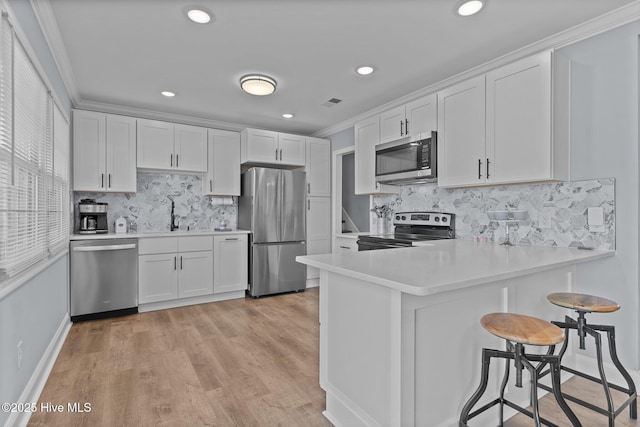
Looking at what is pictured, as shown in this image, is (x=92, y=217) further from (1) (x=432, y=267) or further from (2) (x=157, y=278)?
(1) (x=432, y=267)

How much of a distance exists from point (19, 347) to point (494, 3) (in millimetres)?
3463

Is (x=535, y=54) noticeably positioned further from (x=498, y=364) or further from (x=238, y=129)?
(x=238, y=129)

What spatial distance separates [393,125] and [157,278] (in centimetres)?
328

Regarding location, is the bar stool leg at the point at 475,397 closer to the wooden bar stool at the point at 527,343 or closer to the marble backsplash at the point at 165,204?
the wooden bar stool at the point at 527,343

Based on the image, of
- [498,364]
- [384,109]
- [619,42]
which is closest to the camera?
[498,364]

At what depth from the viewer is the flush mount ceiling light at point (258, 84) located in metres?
3.17

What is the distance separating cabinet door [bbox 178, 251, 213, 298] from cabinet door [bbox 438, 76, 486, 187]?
2.98m

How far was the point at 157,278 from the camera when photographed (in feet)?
12.7

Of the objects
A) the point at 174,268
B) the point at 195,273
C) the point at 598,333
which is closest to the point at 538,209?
the point at 598,333

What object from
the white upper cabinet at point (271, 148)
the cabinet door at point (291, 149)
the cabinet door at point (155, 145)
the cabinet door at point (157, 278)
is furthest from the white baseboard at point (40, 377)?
the cabinet door at point (291, 149)

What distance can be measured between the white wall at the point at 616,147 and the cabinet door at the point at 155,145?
4238 millimetres

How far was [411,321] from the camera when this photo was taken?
139 centimetres

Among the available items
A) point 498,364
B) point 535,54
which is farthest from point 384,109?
point 498,364

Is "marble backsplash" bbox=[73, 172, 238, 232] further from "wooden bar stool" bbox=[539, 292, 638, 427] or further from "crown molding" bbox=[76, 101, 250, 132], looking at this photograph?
"wooden bar stool" bbox=[539, 292, 638, 427]
